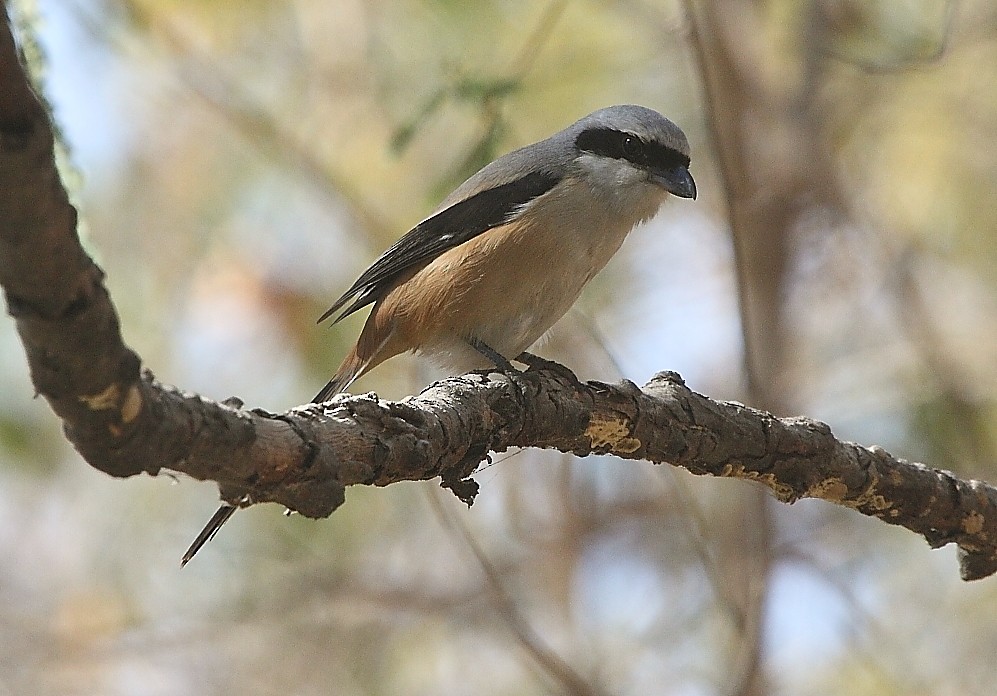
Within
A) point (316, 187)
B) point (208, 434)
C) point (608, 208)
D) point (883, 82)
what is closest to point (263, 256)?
point (316, 187)

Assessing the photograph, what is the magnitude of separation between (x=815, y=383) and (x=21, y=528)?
16.6 feet

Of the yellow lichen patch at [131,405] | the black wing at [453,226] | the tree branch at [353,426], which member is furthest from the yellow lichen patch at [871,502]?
the yellow lichen patch at [131,405]

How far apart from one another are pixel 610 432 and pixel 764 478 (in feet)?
1.84

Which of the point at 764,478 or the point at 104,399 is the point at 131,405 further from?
the point at 764,478

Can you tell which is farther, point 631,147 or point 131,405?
point 631,147

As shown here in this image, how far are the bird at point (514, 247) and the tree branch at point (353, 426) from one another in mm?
300

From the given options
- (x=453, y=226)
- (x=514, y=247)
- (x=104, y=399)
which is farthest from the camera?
(x=453, y=226)

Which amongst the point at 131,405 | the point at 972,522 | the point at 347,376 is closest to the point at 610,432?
the point at 972,522

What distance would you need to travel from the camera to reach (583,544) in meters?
6.32

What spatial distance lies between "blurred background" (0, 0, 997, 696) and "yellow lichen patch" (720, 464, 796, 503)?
93.4 inches

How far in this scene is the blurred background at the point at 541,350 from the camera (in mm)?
6043

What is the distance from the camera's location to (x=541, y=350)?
18.6 ft

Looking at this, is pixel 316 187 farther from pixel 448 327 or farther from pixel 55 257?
pixel 55 257

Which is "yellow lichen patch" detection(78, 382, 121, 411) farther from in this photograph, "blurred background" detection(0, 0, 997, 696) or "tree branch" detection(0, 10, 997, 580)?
"blurred background" detection(0, 0, 997, 696)
